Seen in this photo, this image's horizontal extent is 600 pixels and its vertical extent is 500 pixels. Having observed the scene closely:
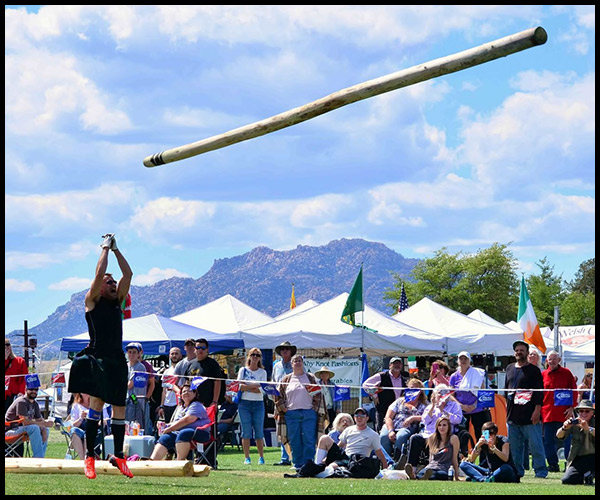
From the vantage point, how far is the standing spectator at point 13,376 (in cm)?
1352

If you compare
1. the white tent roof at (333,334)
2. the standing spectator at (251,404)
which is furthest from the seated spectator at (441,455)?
the white tent roof at (333,334)

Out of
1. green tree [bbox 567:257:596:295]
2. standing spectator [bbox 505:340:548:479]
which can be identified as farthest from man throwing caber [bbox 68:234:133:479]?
green tree [bbox 567:257:596:295]

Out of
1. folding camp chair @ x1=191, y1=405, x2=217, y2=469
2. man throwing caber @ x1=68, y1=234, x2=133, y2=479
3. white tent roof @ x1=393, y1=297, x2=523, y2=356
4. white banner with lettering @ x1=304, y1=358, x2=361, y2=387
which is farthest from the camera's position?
white tent roof @ x1=393, y1=297, x2=523, y2=356

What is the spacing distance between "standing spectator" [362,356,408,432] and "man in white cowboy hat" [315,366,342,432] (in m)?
0.56

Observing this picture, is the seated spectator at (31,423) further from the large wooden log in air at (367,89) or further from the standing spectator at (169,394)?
the large wooden log in air at (367,89)

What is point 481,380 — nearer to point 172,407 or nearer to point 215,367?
point 215,367

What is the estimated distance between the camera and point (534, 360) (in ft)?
43.0

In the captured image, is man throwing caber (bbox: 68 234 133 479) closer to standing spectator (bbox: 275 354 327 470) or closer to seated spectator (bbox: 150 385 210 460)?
seated spectator (bbox: 150 385 210 460)

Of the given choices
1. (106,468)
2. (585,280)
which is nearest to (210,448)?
(106,468)

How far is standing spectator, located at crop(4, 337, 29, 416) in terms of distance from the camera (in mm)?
13523

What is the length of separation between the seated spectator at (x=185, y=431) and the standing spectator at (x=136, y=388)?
179cm

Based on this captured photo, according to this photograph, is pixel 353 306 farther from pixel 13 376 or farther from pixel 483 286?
pixel 483 286

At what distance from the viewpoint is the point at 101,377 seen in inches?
334

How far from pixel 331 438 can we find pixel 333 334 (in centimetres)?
704
